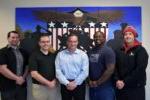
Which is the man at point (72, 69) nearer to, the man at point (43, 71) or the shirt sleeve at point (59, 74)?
the shirt sleeve at point (59, 74)

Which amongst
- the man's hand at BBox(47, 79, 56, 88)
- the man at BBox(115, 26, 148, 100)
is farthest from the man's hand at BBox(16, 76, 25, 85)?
the man at BBox(115, 26, 148, 100)

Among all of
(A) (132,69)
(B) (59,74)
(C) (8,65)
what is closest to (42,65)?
(B) (59,74)

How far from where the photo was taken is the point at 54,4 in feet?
14.8

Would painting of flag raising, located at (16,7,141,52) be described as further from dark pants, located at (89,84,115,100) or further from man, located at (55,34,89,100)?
dark pants, located at (89,84,115,100)

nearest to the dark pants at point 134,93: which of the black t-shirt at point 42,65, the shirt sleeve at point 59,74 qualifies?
the shirt sleeve at point 59,74

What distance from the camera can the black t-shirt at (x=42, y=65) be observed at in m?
3.92

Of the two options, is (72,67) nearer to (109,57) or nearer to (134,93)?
(109,57)

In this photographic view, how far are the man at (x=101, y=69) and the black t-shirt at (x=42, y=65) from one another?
57cm

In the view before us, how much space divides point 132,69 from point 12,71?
5.65 ft

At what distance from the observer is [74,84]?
3867mm

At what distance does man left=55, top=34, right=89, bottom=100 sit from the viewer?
3.90 m

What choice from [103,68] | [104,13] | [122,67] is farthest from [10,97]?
[104,13]

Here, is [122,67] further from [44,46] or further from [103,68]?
[44,46]

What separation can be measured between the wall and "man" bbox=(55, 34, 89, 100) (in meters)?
0.83
